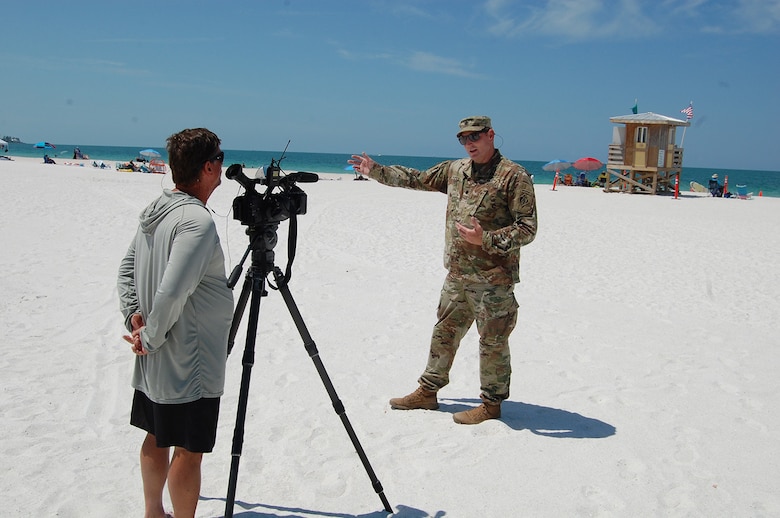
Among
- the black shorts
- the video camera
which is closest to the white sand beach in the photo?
the black shorts

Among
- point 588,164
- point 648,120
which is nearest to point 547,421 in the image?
point 648,120

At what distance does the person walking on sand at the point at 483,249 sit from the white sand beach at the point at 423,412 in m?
0.37

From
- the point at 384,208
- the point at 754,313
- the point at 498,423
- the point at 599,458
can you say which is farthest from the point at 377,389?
the point at 384,208

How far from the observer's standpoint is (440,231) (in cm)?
1435

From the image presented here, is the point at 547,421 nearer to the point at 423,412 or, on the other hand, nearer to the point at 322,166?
the point at 423,412

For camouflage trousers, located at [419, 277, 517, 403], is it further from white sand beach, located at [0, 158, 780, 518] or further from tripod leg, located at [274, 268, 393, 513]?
tripod leg, located at [274, 268, 393, 513]

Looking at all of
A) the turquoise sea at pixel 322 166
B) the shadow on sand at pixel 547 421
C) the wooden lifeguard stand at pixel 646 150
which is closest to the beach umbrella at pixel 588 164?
the wooden lifeguard stand at pixel 646 150

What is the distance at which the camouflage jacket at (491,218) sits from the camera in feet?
12.6

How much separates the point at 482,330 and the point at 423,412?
75 centimetres

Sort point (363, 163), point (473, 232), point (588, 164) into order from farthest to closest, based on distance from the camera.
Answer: point (588, 164)
point (363, 163)
point (473, 232)

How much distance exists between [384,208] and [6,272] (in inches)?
482

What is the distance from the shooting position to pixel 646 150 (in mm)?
27328

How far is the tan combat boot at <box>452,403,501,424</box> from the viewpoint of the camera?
4152 mm

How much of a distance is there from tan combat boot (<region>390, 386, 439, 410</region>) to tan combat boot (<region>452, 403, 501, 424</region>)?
24 cm
